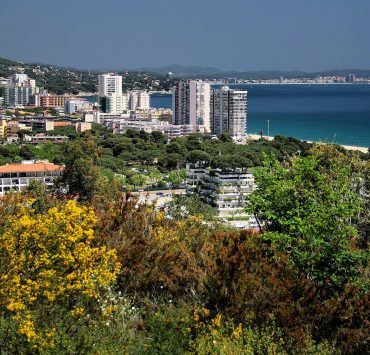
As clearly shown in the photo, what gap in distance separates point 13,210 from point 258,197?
179cm

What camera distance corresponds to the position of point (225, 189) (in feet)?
61.4

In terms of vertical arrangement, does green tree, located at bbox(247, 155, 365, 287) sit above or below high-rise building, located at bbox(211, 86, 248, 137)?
below

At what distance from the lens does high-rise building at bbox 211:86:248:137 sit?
43.1 metres

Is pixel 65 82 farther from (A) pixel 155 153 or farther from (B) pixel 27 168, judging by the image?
(B) pixel 27 168

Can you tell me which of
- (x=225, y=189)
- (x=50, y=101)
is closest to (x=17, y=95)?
(x=50, y=101)

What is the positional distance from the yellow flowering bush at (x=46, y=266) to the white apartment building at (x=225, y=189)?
1402 cm

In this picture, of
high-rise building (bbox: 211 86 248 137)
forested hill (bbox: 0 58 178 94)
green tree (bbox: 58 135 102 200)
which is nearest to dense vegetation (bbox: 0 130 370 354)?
green tree (bbox: 58 135 102 200)

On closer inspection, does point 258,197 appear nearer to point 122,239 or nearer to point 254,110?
point 122,239

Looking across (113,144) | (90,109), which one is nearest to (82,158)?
(113,144)

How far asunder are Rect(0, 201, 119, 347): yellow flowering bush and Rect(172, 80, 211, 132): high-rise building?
4409cm

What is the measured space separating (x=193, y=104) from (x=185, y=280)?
4463 centimetres

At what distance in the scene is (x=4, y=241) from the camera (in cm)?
300

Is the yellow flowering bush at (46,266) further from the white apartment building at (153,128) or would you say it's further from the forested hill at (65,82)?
the forested hill at (65,82)

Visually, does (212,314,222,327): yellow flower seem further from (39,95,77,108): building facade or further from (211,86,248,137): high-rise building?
(39,95,77,108): building facade
